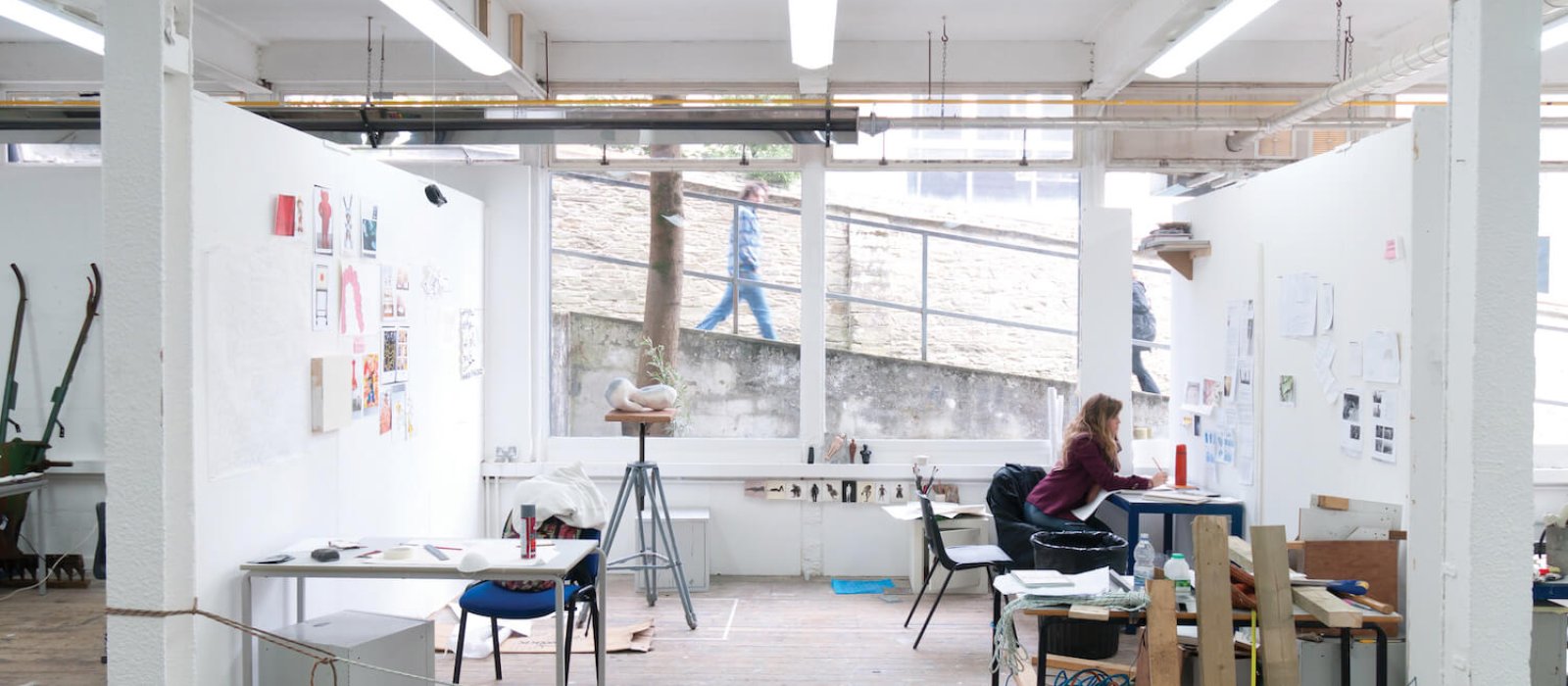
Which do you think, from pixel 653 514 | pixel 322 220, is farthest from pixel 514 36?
pixel 653 514

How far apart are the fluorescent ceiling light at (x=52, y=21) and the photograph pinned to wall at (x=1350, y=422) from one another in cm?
565

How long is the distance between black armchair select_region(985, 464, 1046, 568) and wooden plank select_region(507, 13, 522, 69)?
3893 mm

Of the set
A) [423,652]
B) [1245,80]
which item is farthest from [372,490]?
[1245,80]

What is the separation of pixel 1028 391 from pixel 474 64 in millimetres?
4233

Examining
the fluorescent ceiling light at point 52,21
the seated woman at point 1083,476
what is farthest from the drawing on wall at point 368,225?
the seated woman at point 1083,476

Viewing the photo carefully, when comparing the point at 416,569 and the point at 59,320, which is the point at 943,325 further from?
the point at 59,320

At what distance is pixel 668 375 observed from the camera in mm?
7230

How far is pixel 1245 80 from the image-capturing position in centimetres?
699

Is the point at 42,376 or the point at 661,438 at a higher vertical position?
the point at 42,376

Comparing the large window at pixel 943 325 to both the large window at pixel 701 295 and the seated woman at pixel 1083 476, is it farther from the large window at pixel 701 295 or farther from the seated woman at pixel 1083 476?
the seated woman at pixel 1083 476

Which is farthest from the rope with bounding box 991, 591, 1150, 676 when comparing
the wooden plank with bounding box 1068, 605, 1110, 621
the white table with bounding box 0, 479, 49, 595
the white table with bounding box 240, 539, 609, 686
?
the white table with bounding box 0, 479, 49, 595

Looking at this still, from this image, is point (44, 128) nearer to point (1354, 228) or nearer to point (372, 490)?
point (372, 490)

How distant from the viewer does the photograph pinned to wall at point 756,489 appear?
6981 mm

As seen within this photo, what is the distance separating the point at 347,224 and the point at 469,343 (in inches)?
75.2
